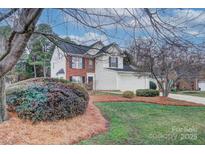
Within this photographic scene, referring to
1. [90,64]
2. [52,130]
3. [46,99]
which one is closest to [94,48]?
[90,64]

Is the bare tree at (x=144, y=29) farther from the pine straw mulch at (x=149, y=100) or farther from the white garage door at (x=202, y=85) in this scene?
the white garage door at (x=202, y=85)

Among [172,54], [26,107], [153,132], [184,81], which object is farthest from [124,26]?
[26,107]

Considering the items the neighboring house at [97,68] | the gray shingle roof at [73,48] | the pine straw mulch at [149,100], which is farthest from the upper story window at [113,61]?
the pine straw mulch at [149,100]

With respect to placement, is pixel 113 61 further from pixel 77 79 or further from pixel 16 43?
pixel 16 43

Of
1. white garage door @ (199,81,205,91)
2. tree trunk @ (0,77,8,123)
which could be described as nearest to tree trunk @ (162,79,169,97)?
white garage door @ (199,81,205,91)

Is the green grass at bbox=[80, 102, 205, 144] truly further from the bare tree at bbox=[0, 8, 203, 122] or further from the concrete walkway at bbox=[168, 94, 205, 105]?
the bare tree at bbox=[0, 8, 203, 122]

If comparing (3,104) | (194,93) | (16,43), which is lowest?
(3,104)
